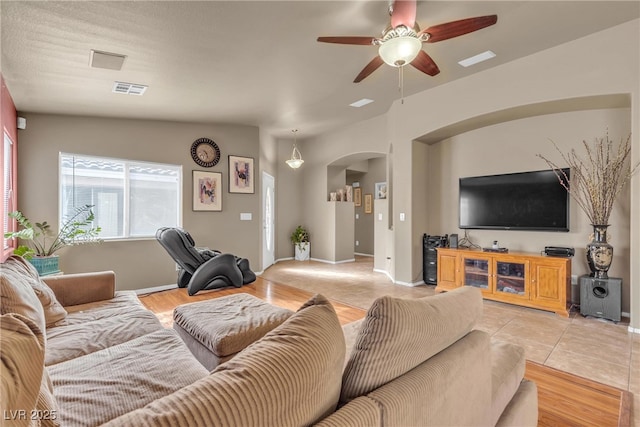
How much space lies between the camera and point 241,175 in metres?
5.70

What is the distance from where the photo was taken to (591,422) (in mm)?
1700

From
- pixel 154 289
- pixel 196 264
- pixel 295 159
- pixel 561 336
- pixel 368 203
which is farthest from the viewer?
pixel 368 203

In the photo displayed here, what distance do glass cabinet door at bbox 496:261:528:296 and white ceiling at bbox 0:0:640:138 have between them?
2251 millimetres

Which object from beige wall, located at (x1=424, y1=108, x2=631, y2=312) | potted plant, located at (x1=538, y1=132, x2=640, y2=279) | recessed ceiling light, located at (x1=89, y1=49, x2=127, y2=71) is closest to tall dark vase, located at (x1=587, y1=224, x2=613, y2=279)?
potted plant, located at (x1=538, y1=132, x2=640, y2=279)

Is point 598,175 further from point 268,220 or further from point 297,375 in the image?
point 268,220

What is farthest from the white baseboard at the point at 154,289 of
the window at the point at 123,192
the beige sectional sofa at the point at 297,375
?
the beige sectional sofa at the point at 297,375

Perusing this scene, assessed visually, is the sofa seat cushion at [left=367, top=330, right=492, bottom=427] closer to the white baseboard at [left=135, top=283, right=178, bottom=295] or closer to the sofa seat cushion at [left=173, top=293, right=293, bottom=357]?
the sofa seat cushion at [left=173, top=293, right=293, bottom=357]

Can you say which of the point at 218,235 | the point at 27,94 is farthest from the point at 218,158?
the point at 27,94

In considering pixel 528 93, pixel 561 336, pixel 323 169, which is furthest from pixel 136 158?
pixel 561 336

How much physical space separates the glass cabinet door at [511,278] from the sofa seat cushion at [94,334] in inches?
148

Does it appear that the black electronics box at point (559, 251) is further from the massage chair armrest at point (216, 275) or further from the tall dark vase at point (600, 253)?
the massage chair armrest at point (216, 275)

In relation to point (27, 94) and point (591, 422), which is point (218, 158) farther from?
point (591, 422)

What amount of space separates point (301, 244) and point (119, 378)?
6251 mm

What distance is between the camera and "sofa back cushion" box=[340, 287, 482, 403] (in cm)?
81
